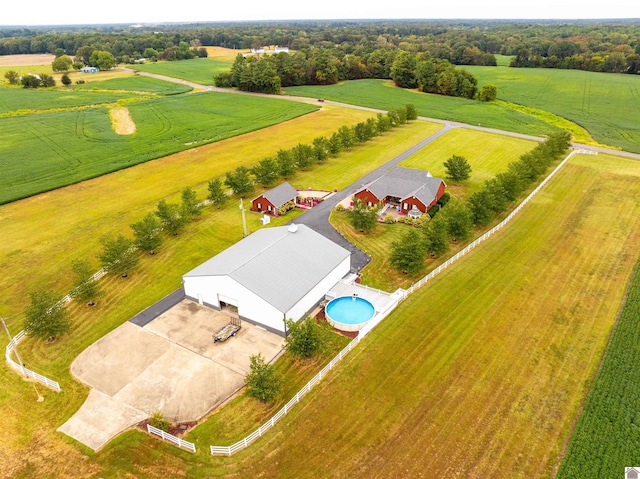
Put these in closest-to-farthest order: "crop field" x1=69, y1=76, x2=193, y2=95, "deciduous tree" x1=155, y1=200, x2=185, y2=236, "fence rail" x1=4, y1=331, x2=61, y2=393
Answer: "fence rail" x1=4, y1=331, x2=61, y2=393
"deciduous tree" x1=155, y1=200, x2=185, y2=236
"crop field" x1=69, y1=76, x2=193, y2=95

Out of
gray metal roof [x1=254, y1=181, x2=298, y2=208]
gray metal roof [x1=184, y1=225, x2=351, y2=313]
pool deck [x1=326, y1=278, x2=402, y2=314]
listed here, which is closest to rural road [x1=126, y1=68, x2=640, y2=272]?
gray metal roof [x1=254, y1=181, x2=298, y2=208]

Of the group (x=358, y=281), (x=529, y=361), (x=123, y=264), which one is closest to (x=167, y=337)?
(x=123, y=264)

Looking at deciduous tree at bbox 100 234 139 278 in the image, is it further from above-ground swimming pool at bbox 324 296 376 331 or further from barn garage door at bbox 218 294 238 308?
above-ground swimming pool at bbox 324 296 376 331

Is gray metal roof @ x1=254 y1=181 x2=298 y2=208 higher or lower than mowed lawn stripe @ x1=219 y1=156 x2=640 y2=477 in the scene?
higher

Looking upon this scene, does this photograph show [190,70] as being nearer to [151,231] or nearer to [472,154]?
[472,154]

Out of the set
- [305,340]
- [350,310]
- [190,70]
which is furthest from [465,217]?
[190,70]

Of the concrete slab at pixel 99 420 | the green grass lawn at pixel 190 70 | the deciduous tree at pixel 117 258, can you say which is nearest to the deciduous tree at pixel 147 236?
the deciduous tree at pixel 117 258

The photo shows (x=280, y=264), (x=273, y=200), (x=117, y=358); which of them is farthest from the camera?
(x=273, y=200)
